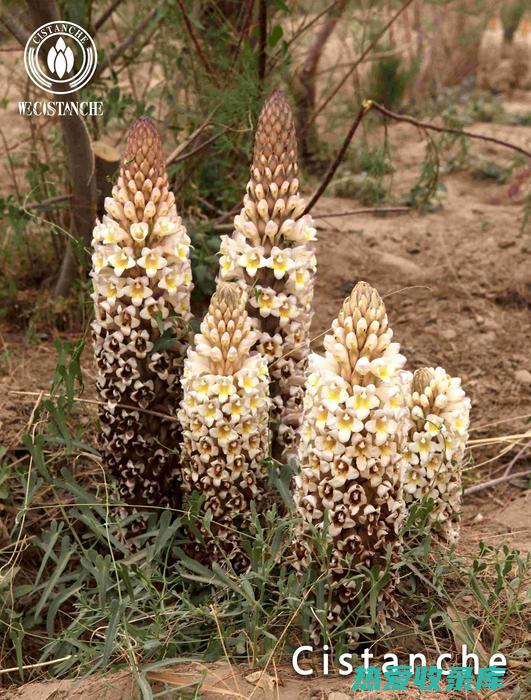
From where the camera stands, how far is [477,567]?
91.5 inches

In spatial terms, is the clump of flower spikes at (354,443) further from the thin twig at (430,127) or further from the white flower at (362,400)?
the thin twig at (430,127)

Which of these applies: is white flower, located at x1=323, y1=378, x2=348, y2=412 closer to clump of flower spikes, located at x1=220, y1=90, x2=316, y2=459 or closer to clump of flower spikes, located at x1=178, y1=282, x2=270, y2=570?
clump of flower spikes, located at x1=178, y1=282, x2=270, y2=570

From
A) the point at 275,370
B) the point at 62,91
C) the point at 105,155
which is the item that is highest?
the point at 62,91

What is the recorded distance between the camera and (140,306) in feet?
8.20

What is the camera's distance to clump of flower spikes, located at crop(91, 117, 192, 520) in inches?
97.3

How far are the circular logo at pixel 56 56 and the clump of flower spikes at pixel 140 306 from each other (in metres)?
1.21

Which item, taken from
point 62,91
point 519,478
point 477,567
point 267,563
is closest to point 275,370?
point 267,563

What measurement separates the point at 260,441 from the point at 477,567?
60 cm

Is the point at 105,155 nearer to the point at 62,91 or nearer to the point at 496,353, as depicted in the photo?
the point at 62,91

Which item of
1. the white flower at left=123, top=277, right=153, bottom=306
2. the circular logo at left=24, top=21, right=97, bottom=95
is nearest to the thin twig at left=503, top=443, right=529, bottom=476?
the white flower at left=123, top=277, right=153, bottom=306

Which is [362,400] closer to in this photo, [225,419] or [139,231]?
[225,419]

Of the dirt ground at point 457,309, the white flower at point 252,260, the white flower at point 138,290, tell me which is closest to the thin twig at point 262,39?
the dirt ground at point 457,309

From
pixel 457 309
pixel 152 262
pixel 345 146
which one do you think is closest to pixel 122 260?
pixel 152 262

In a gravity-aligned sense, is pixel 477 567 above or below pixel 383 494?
below
